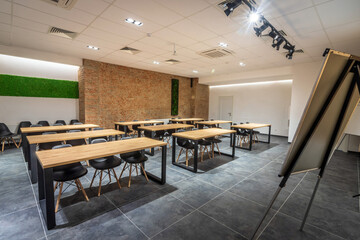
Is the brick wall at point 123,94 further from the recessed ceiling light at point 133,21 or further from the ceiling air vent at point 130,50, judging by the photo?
the recessed ceiling light at point 133,21

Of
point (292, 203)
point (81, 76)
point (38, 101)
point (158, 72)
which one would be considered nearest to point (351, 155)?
point (292, 203)

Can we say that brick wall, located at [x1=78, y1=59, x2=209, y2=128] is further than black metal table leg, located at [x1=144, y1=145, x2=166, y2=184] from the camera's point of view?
Yes

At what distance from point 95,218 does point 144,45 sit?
4553 millimetres

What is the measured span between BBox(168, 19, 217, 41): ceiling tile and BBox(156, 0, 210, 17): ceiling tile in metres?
0.37

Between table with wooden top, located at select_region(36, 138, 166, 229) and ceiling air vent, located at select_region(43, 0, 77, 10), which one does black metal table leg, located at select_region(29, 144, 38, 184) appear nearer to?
table with wooden top, located at select_region(36, 138, 166, 229)

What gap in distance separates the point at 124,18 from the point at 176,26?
3.60 ft

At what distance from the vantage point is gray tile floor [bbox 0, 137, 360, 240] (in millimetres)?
2119

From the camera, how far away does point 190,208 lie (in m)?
2.60

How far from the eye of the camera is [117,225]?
86.9 inches

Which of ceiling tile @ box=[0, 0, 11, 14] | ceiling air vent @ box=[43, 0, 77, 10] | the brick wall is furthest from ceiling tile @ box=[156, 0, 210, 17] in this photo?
the brick wall

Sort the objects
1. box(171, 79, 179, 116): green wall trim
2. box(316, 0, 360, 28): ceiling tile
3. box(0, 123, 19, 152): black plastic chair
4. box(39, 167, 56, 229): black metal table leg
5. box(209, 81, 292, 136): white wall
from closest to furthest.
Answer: box(39, 167, 56, 229): black metal table leg → box(316, 0, 360, 28): ceiling tile → box(0, 123, 19, 152): black plastic chair → box(209, 81, 292, 136): white wall → box(171, 79, 179, 116): green wall trim

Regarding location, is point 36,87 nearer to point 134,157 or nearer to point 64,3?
point 64,3

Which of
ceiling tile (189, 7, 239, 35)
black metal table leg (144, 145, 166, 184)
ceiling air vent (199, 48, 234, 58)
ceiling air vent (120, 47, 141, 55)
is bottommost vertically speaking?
black metal table leg (144, 145, 166, 184)

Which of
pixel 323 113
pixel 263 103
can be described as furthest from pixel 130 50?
pixel 263 103
